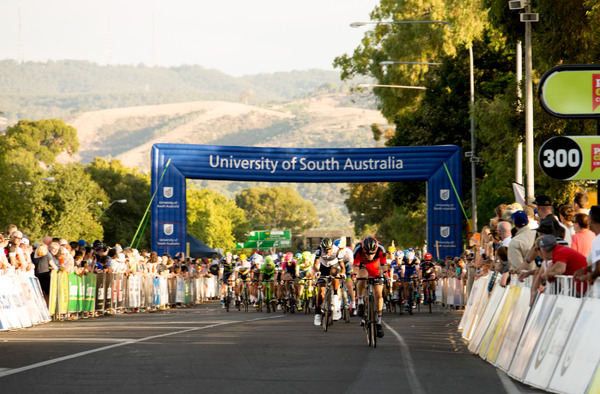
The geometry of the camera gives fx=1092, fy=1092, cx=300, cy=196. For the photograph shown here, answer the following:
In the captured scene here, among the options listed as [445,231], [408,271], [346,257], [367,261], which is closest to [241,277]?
[408,271]

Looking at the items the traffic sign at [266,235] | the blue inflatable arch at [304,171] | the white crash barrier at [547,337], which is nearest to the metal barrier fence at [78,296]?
the blue inflatable arch at [304,171]

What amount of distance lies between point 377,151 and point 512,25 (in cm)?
1474

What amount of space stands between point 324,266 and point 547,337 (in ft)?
34.8

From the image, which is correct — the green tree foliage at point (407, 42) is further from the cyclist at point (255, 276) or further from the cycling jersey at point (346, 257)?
the cycling jersey at point (346, 257)

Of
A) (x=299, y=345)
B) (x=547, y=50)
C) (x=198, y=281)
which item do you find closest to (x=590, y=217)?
(x=299, y=345)

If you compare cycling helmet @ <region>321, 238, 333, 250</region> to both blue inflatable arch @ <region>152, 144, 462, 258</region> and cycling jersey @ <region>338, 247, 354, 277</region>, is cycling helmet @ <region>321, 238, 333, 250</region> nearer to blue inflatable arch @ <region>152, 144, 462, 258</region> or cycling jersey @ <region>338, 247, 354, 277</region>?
cycling jersey @ <region>338, 247, 354, 277</region>

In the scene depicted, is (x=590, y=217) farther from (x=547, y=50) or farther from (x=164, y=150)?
(x=164, y=150)

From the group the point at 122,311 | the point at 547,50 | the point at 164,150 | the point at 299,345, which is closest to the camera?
the point at 299,345

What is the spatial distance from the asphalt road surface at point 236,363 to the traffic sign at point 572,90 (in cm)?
324

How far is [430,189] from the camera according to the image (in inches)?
1612

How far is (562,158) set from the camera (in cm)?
1312

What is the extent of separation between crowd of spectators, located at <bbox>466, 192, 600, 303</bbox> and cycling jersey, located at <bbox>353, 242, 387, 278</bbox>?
1.74 meters

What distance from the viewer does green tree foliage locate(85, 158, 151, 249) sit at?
91.7 m

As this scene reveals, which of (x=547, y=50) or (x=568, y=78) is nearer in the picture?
(x=568, y=78)
